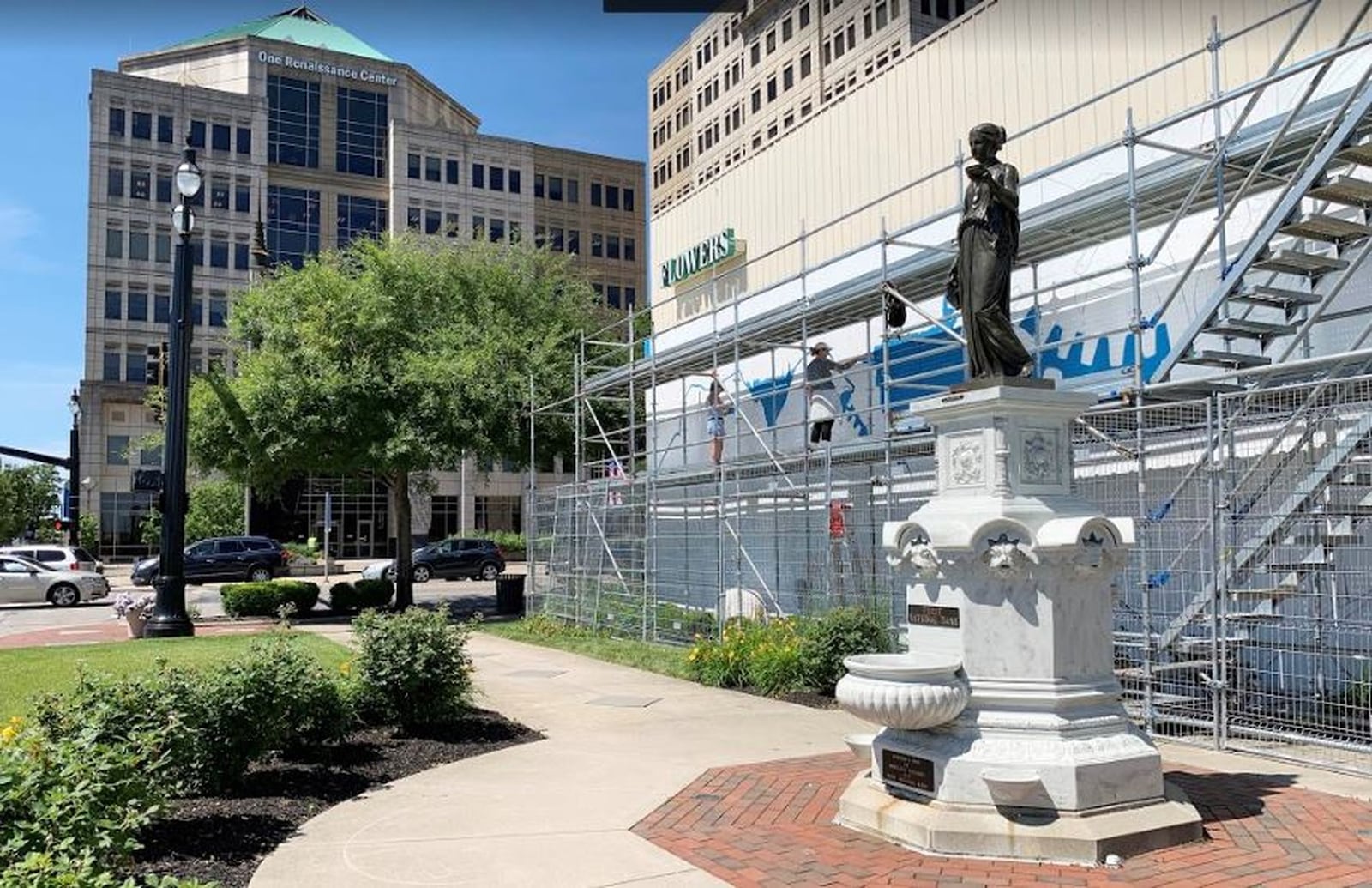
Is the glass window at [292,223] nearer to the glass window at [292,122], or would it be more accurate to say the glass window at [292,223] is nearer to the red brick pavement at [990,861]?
the glass window at [292,122]

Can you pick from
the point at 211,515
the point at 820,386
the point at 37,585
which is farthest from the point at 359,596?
the point at 211,515

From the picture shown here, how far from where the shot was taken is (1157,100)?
14070 mm

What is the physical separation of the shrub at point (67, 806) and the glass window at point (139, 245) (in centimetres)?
6456

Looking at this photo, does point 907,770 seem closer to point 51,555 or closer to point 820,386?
point 820,386

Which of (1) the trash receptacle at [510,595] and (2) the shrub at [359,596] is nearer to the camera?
(1) the trash receptacle at [510,595]

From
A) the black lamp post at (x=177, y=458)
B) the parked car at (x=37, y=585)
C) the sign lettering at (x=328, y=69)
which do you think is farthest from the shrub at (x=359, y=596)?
the sign lettering at (x=328, y=69)

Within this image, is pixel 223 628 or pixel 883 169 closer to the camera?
pixel 883 169

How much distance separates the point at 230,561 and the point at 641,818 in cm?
3442

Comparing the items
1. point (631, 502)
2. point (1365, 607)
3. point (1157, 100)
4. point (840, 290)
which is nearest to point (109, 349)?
point (631, 502)

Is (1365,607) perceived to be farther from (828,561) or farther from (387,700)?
(387,700)

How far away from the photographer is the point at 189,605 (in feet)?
91.8

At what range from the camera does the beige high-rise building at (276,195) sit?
202 ft

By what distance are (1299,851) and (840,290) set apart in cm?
1142

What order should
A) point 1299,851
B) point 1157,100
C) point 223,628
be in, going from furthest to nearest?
point 223,628, point 1157,100, point 1299,851
